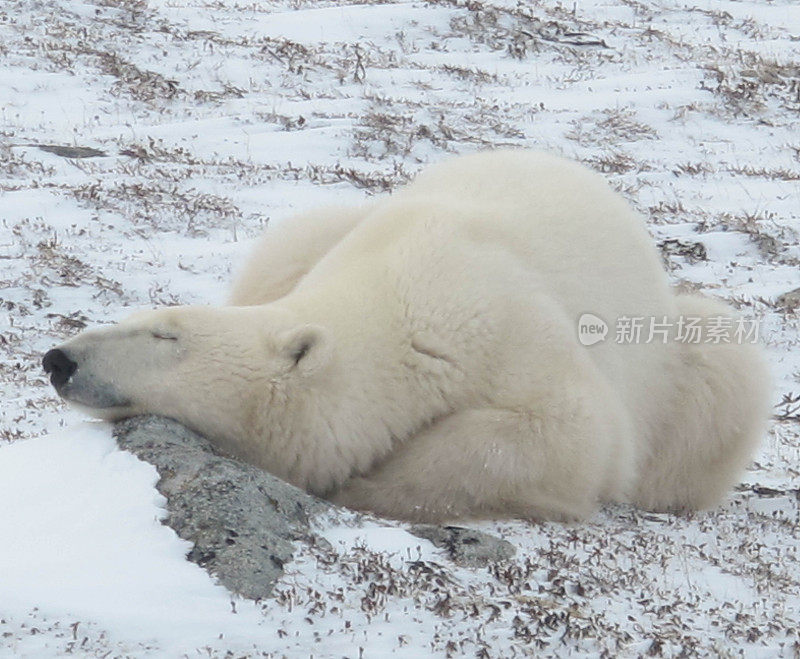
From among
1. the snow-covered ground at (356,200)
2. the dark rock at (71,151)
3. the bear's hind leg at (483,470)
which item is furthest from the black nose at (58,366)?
the dark rock at (71,151)

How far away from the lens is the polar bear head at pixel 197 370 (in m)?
5.43

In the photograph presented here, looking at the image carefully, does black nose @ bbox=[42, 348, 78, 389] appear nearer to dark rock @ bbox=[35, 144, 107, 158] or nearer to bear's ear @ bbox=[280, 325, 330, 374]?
bear's ear @ bbox=[280, 325, 330, 374]

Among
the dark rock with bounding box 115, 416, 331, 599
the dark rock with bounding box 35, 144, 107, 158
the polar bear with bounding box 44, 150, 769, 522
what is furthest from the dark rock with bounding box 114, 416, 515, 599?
the dark rock with bounding box 35, 144, 107, 158

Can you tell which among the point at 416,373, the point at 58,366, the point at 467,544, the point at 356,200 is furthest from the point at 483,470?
the point at 356,200

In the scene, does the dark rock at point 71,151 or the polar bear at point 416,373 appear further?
the dark rock at point 71,151

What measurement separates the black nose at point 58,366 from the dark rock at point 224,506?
→ 313mm

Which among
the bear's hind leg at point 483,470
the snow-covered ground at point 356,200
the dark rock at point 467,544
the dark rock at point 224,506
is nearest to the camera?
A: the snow-covered ground at point 356,200

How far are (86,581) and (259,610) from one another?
0.58 metres

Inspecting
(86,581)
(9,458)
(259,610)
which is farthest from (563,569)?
(9,458)

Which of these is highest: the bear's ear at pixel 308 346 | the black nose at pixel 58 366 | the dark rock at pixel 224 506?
the bear's ear at pixel 308 346

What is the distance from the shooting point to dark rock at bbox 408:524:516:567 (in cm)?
496

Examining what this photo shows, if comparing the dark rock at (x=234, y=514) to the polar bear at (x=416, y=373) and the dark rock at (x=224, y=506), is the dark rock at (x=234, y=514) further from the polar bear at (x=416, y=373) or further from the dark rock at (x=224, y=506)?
the polar bear at (x=416, y=373)

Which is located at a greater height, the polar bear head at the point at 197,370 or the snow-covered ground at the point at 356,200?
the polar bear head at the point at 197,370

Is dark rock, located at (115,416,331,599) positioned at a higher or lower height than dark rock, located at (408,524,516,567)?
higher
